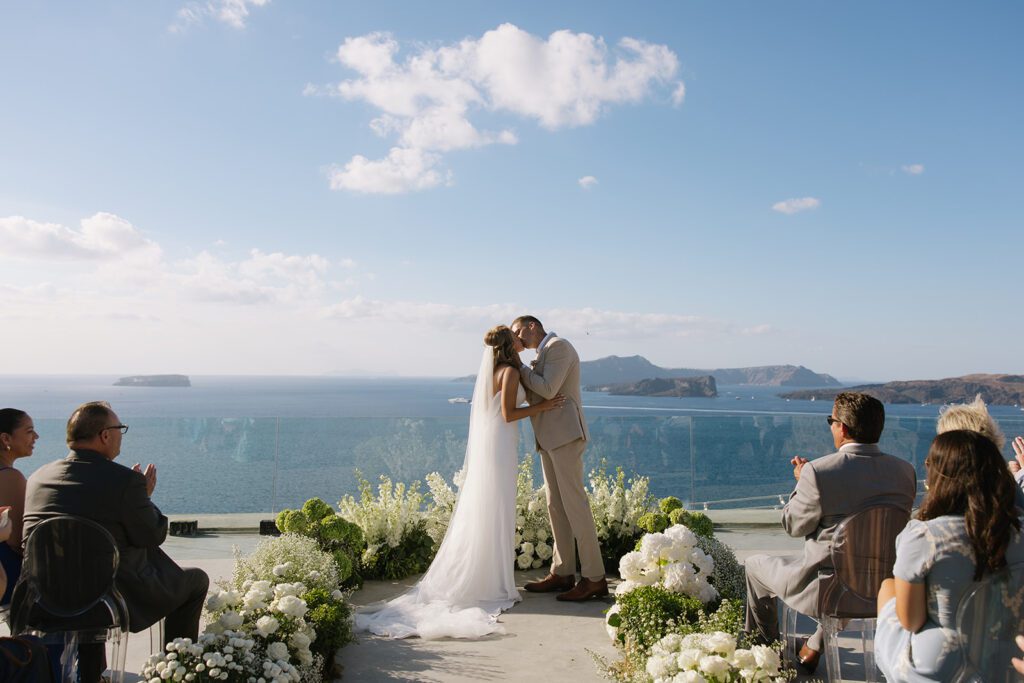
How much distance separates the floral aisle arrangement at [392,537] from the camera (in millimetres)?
5551

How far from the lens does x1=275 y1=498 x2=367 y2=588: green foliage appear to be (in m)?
5.06

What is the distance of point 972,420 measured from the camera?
292 centimetres

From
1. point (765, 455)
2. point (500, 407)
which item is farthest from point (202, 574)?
point (765, 455)

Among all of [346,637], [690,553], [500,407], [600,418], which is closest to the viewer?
[346,637]

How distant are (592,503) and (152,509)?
362cm

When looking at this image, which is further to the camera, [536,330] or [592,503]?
[592,503]

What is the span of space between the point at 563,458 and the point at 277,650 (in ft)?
7.97

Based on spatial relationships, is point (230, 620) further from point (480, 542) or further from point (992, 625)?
point (992, 625)

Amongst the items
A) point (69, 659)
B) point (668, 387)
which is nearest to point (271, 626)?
point (69, 659)

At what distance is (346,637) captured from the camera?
12.5ft

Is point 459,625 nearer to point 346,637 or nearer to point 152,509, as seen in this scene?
point 346,637

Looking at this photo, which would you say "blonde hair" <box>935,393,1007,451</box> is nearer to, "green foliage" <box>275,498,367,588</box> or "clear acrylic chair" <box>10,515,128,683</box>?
"clear acrylic chair" <box>10,515,128,683</box>

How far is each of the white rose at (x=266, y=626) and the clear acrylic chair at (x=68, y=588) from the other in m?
0.54

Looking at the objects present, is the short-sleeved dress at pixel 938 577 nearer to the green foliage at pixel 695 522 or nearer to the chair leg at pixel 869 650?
the chair leg at pixel 869 650
